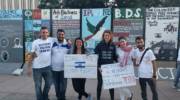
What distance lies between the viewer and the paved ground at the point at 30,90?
11.4 m

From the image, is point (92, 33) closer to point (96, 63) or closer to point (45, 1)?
point (96, 63)

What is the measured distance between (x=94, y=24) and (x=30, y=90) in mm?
3830

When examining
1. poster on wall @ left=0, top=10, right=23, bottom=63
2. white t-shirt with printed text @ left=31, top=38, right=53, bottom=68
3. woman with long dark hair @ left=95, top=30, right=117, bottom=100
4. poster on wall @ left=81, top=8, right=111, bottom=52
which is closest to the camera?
white t-shirt with printed text @ left=31, top=38, right=53, bottom=68

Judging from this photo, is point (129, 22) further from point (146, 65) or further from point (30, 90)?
point (146, 65)

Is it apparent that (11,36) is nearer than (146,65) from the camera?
No

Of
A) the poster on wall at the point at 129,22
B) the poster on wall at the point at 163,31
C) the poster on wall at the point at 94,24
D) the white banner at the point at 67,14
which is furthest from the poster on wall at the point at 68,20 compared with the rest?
the poster on wall at the point at 163,31

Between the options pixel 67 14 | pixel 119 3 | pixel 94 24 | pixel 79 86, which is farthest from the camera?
pixel 119 3

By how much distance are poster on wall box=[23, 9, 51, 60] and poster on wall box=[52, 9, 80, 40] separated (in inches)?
11.7

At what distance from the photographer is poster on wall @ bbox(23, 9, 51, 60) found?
15.6 meters

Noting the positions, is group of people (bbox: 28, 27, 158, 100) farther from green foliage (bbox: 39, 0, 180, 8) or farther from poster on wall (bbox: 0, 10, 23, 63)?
green foliage (bbox: 39, 0, 180, 8)

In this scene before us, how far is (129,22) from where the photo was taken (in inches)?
590

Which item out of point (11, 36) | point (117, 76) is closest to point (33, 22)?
point (11, 36)

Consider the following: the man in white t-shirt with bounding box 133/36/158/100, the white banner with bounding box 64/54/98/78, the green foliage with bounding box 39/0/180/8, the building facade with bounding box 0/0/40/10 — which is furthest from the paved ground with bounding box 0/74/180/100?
the building facade with bounding box 0/0/40/10

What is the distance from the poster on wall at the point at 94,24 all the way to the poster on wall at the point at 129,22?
0.27m
